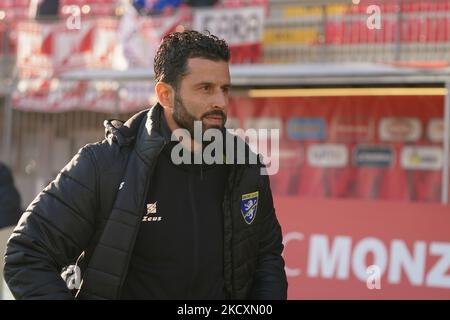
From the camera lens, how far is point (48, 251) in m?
2.64

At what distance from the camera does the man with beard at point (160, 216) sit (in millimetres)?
2662

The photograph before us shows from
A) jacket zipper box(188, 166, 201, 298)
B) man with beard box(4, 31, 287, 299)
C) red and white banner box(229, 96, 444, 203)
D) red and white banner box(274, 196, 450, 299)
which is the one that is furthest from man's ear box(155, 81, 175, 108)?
red and white banner box(229, 96, 444, 203)

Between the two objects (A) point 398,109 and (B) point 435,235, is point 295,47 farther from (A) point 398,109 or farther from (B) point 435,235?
(B) point 435,235

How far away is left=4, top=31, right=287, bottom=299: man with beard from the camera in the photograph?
2.66m

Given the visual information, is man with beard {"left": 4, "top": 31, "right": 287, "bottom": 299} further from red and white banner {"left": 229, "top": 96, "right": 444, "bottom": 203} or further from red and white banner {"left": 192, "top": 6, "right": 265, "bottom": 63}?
red and white banner {"left": 229, "top": 96, "right": 444, "bottom": 203}

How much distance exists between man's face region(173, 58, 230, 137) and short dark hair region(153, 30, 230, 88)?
0.07 feet

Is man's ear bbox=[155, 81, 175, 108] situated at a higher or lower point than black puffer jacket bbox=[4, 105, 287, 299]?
higher

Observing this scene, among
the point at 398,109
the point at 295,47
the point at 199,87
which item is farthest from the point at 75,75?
the point at 199,87

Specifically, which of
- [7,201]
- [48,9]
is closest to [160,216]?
[7,201]

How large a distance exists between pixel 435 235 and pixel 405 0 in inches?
157

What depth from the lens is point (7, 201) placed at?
21.3 feet

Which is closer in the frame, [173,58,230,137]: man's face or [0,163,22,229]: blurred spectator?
[173,58,230,137]: man's face

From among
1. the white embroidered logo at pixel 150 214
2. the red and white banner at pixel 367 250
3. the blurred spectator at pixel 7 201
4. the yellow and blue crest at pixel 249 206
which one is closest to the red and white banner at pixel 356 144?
the red and white banner at pixel 367 250

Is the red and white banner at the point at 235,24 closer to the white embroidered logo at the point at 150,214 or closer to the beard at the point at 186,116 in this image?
the beard at the point at 186,116
